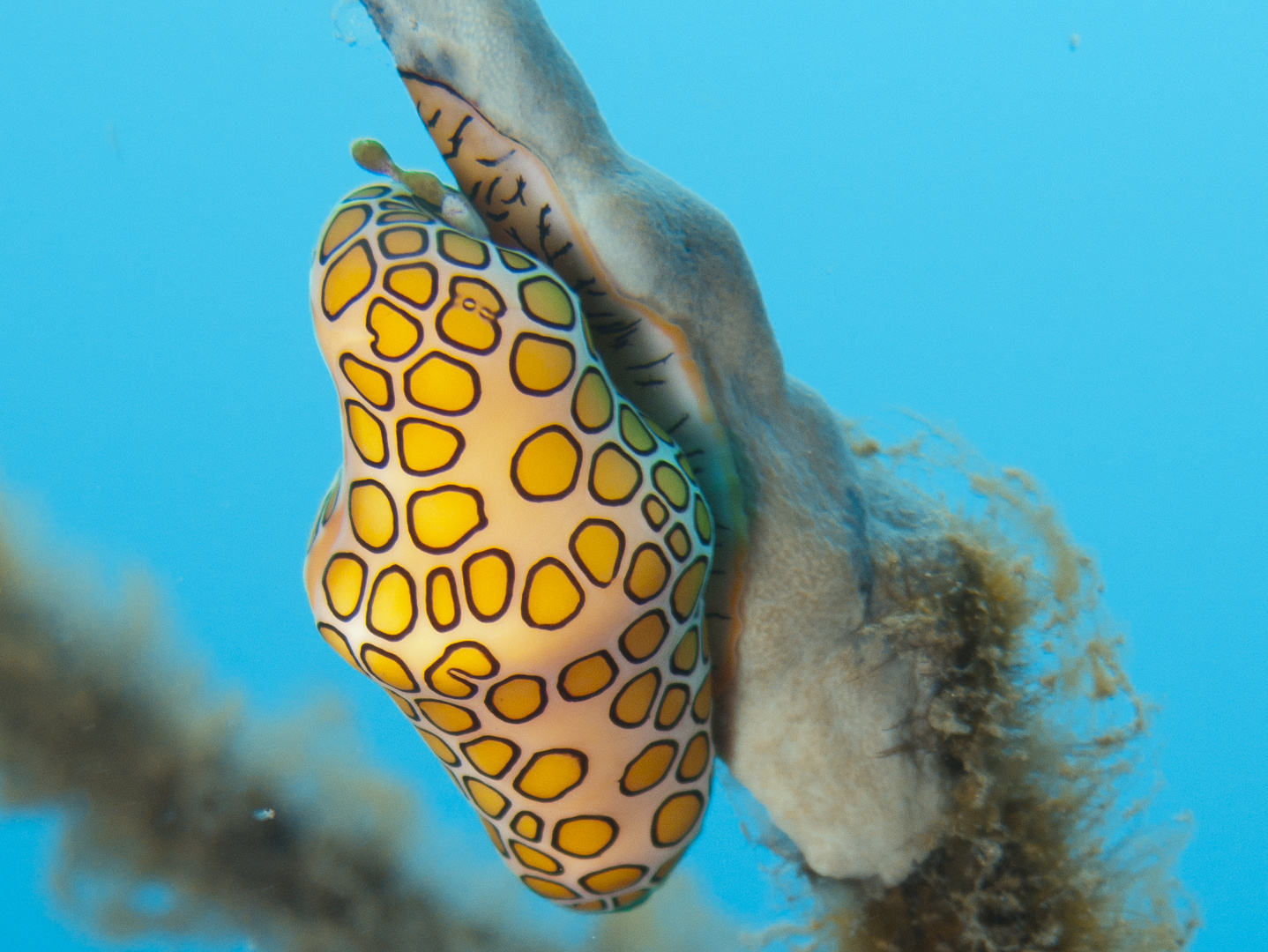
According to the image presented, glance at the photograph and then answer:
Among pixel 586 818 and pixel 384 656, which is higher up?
pixel 384 656

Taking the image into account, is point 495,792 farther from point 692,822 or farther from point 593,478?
point 593,478

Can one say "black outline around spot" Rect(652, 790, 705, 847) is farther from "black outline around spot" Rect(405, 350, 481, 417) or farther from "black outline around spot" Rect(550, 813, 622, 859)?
"black outline around spot" Rect(405, 350, 481, 417)

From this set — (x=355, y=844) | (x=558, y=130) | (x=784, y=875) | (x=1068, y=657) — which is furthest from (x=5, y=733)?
(x=1068, y=657)

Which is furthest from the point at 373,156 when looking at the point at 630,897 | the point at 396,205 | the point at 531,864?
the point at 630,897

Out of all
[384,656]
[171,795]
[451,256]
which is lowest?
[171,795]

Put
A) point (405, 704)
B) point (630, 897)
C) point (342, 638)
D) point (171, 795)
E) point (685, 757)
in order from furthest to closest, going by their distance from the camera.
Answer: point (171, 795)
point (630, 897)
point (685, 757)
point (405, 704)
point (342, 638)

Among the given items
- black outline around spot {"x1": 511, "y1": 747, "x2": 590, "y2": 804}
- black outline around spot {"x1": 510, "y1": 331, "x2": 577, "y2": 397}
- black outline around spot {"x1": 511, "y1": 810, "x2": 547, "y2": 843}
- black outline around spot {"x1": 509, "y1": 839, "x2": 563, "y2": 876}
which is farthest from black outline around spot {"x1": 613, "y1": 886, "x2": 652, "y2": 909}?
black outline around spot {"x1": 510, "y1": 331, "x2": 577, "y2": 397}

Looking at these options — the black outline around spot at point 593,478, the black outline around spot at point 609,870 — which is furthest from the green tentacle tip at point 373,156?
the black outline around spot at point 609,870
